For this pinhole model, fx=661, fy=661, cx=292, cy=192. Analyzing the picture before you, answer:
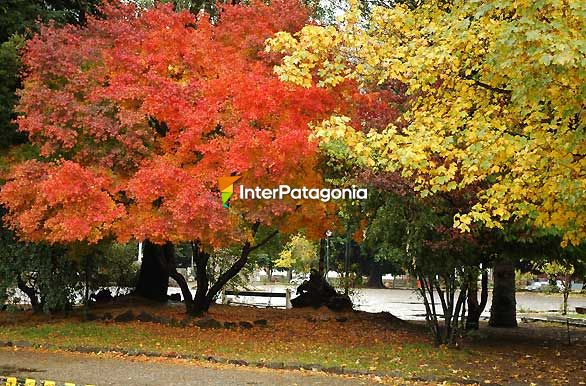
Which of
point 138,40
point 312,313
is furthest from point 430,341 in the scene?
point 138,40

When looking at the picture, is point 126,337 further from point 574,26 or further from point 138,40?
point 574,26

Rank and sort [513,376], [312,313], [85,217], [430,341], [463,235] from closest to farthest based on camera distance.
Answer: [513,376] → [463,235] → [85,217] → [430,341] → [312,313]

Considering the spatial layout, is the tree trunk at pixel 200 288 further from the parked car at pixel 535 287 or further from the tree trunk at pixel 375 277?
the parked car at pixel 535 287

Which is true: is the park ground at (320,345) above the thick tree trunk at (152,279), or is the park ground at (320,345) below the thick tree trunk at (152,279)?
below

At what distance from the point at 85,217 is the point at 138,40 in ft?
14.9

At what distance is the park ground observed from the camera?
38.2 ft

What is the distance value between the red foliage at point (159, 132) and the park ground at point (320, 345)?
2.38m

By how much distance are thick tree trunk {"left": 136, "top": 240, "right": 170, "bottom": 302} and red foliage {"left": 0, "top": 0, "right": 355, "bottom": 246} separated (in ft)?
26.4

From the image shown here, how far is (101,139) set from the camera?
1464 centimetres

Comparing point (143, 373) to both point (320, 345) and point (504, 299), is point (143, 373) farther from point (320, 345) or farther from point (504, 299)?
point (504, 299)

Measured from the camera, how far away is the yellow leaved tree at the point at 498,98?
6574mm

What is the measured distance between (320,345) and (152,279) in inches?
389

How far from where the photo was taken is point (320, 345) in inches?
591

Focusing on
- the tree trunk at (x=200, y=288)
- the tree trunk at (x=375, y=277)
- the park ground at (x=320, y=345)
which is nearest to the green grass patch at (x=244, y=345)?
the park ground at (x=320, y=345)
